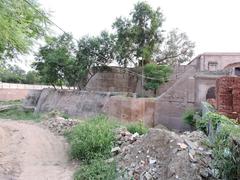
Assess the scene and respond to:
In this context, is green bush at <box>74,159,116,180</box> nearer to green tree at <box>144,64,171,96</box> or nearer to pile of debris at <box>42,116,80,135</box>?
pile of debris at <box>42,116,80,135</box>

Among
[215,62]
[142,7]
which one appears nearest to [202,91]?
[215,62]

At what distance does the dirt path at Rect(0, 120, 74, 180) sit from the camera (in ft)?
25.4

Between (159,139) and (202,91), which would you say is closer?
(159,139)

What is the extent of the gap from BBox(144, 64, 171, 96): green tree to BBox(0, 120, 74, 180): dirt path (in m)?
10.1

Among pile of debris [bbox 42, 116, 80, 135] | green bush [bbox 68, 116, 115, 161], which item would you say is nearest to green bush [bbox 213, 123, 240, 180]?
green bush [bbox 68, 116, 115, 161]

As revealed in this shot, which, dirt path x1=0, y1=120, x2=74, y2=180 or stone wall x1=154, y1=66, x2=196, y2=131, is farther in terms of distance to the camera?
stone wall x1=154, y1=66, x2=196, y2=131

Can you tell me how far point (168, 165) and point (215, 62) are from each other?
18.2m

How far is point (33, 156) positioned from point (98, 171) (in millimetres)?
2721

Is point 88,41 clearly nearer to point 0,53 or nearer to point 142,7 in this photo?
point 142,7

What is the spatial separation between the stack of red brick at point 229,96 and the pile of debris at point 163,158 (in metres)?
1.05

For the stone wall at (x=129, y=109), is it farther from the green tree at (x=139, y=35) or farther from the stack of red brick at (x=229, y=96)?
the stack of red brick at (x=229, y=96)

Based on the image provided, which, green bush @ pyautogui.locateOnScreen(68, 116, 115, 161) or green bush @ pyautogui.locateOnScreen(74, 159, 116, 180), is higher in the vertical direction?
green bush @ pyautogui.locateOnScreen(68, 116, 115, 161)

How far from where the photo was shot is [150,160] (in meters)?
6.87

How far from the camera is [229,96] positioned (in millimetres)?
7746
